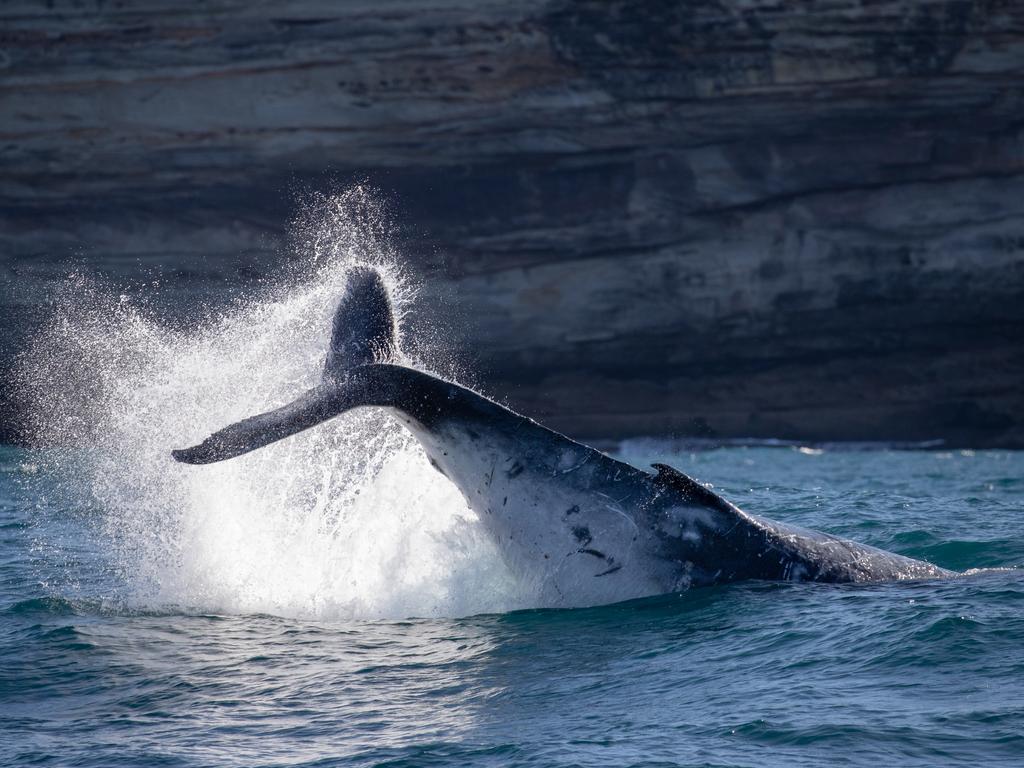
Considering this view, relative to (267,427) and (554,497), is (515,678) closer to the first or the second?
(554,497)

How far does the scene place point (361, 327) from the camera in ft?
22.1

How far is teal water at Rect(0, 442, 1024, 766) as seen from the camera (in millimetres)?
5133

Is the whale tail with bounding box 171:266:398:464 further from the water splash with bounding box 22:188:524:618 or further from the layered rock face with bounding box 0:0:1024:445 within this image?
the layered rock face with bounding box 0:0:1024:445

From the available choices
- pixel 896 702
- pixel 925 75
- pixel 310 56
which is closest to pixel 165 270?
pixel 310 56

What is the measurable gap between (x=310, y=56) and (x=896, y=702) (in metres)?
18.6

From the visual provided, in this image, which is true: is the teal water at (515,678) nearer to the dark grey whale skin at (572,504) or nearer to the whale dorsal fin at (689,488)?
the dark grey whale skin at (572,504)

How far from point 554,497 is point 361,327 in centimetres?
132

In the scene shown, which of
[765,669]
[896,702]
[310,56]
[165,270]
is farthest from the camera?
[165,270]

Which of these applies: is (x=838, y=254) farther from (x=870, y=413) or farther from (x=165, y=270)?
(x=165, y=270)

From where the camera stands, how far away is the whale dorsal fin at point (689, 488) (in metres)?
6.80

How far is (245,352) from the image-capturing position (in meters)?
9.12

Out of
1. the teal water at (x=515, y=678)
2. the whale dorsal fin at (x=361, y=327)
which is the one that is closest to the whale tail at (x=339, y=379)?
the whale dorsal fin at (x=361, y=327)

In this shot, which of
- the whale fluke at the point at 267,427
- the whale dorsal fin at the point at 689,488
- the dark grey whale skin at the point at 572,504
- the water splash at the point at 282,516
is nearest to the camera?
the whale fluke at the point at 267,427

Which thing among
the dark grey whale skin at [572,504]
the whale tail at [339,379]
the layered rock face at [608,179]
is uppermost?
the layered rock face at [608,179]
